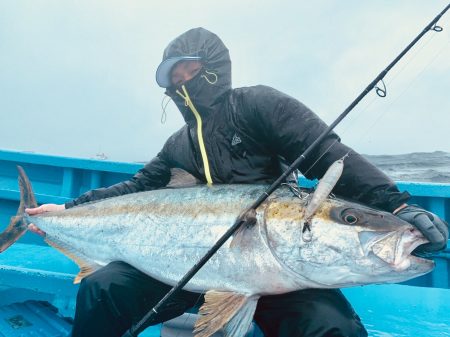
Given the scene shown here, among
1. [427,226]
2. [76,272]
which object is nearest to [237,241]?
[427,226]

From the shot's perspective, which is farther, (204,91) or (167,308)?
(204,91)

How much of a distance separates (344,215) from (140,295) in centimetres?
138

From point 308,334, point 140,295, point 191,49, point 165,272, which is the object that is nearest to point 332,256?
point 308,334

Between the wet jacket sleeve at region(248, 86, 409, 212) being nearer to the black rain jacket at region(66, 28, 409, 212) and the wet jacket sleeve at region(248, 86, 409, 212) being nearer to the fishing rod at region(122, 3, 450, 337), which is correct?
the black rain jacket at region(66, 28, 409, 212)

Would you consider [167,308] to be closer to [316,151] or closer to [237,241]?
[237,241]

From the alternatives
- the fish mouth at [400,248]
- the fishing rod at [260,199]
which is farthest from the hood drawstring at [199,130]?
the fish mouth at [400,248]

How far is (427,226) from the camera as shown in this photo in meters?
1.79

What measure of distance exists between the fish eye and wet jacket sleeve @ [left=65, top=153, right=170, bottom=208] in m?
1.82

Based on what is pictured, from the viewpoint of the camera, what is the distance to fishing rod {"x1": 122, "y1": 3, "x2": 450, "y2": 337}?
1.98 metres

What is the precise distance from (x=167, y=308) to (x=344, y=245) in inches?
46.7

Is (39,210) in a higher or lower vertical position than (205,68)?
lower

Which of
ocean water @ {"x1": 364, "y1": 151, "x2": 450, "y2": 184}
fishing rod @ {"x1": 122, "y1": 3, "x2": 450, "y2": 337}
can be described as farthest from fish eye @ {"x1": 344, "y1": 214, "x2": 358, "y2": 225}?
ocean water @ {"x1": 364, "y1": 151, "x2": 450, "y2": 184}

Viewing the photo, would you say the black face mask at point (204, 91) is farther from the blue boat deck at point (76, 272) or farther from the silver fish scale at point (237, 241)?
→ the blue boat deck at point (76, 272)

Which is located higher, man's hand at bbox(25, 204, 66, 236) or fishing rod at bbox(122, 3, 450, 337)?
fishing rod at bbox(122, 3, 450, 337)
